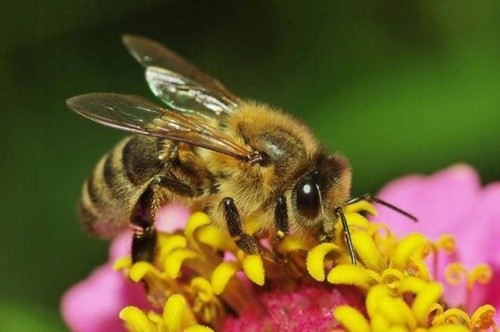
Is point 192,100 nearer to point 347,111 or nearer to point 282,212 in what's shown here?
point 282,212

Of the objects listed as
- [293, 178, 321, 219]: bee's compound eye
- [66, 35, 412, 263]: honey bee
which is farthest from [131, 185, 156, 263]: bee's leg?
[293, 178, 321, 219]: bee's compound eye

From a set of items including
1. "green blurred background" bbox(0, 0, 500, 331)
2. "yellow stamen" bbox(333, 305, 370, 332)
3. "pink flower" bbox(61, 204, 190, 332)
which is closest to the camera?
"yellow stamen" bbox(333, 305, 370, 332)

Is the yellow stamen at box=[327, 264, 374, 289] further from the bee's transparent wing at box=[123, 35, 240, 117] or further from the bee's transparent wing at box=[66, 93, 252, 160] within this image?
the bee's transparent wing at box=[123, 35, 240, 117]

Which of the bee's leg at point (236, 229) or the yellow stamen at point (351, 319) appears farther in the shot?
the bee's leg at point (236, 229)

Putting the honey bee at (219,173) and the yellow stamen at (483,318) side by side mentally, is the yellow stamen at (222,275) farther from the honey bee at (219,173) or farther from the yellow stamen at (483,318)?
the yellow stamen at (483,318)

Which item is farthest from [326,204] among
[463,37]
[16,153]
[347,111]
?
[16,153]

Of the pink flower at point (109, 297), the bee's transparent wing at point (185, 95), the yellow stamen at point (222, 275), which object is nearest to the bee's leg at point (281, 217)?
the yellow stamen at point (222, 275)
